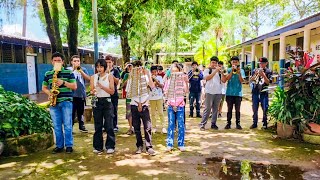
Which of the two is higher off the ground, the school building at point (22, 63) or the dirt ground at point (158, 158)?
the school building at point (22, 63)

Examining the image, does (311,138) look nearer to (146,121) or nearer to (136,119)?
(146,121)

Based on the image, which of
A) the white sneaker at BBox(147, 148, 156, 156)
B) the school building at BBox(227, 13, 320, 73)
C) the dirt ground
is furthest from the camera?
the school building at BBox(227, 13, 320, 73)

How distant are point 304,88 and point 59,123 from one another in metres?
4.57

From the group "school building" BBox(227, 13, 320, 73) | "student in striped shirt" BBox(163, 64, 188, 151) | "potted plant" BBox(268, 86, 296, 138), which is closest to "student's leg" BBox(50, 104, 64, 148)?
"student in striped shirt" BBox(163, 64, 188, 151)

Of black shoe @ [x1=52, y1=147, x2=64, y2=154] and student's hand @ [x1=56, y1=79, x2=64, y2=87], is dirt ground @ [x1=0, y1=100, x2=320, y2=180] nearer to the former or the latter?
black shoe @ [x1=52, y1=147, x2=64, y2=154]

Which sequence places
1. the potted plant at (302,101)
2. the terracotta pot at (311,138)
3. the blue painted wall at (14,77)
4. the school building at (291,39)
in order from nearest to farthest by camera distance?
1. the terracotta pot at (311,138)
2. the potted plant at (302,101)
3. the school building at (291,39)
4. the blue painted wall at (14,77)

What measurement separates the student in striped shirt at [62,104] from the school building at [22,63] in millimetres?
9980

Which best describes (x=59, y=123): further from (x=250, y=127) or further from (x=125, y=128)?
(x=250, y=127)

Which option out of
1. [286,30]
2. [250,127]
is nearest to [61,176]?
[250,127]

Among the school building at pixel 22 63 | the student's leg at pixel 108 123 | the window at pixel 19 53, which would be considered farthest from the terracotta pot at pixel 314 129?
the window at pixel 19 53

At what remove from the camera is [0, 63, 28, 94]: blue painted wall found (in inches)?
596

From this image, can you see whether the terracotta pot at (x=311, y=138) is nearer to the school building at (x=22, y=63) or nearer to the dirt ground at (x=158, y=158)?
the dirt ground at (x=158, y=158)

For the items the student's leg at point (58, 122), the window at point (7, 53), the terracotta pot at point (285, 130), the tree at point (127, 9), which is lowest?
the terracotta pot at point (285, 130)

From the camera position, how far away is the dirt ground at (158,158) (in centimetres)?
442
